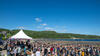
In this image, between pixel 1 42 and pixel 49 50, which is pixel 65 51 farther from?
pixel 1 42

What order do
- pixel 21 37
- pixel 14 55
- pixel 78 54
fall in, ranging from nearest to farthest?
pixel 14 55 < pixel 78 54 < pixel 21 37

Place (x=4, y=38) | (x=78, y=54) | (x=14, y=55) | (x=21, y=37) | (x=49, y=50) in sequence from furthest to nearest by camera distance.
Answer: (x=4, y=38) < (x=21, y=37) < (x=49, y=50) < (x=78, y=54) < (x=14, y=55)

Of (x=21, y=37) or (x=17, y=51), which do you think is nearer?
(x=17, y=51)

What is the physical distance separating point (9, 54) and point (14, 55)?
58 cm

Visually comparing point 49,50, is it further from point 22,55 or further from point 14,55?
point 14,55

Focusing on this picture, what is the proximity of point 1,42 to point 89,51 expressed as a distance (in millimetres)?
16906

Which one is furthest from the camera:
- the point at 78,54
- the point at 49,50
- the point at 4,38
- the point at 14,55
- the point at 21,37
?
the point at 4,38

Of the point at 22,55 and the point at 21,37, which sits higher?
the point at 21,37

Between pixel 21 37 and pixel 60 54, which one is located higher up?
pixel 21 37

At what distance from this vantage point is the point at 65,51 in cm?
1489

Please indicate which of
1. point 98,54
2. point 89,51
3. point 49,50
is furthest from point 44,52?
point 98,54

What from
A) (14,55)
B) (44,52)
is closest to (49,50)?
(44,52)

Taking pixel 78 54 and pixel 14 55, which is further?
pixel 78 54

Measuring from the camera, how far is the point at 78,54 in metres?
13.7
